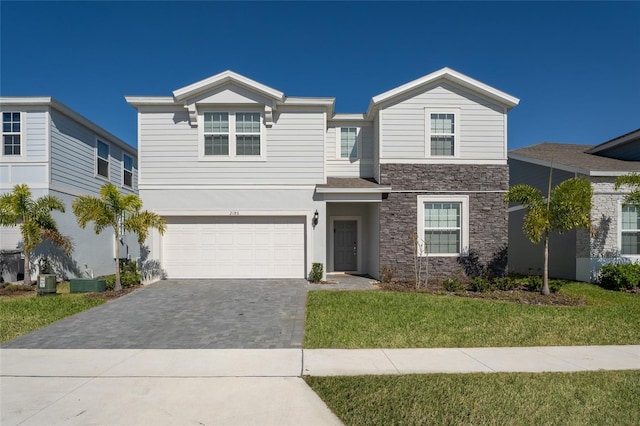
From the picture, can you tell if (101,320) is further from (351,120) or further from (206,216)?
(351,120)

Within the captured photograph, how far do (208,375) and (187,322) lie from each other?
122 inches

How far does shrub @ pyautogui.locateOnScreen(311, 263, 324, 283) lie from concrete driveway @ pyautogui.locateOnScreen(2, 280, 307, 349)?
985mm

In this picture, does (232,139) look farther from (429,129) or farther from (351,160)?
(429,129)

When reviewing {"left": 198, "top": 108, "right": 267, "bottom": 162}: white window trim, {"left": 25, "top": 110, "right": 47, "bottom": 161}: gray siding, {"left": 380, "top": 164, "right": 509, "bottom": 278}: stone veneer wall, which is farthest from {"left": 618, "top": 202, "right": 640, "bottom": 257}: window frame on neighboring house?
{"left": 25, "top": 110, "right": 47, "bottom": 161}: gray siding

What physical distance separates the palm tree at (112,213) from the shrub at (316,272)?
5.58 m

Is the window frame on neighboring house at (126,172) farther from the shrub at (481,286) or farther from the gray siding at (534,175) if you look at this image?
the gray siding at (534,175)

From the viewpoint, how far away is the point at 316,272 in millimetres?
12125

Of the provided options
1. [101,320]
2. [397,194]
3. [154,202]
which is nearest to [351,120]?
[397,194]

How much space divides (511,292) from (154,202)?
1256cm

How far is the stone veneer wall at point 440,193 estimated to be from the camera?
1242cm

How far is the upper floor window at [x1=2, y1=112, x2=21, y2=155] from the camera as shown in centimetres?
1265

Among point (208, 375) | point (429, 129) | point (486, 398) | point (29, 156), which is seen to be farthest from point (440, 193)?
point (29, 156)

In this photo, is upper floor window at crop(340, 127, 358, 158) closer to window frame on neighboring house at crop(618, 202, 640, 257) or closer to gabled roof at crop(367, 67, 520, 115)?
gabled roof at crop(367, 67, 520, 115)

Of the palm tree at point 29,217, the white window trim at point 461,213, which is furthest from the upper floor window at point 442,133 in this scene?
the palm tree at point 29,217
